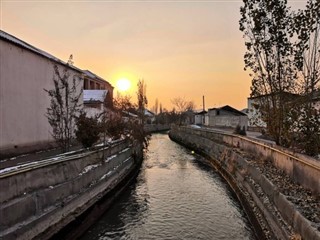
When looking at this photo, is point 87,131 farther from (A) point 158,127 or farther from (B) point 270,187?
(A) point 158,127

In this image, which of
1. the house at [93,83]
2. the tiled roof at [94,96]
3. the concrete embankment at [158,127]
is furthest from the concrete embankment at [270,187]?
the concrete embankment at [158,127]

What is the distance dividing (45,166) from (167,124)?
88.1 m

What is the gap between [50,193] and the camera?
10352 mm

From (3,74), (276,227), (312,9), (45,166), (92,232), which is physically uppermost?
(312,9)

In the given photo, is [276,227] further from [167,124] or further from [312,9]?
[167,124]

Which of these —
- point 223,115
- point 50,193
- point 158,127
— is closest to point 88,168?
point 50,193

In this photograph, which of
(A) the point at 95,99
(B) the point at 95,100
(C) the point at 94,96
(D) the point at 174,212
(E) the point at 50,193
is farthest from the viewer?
(C) the point at 94,96

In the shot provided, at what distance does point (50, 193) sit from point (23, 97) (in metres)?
8.37

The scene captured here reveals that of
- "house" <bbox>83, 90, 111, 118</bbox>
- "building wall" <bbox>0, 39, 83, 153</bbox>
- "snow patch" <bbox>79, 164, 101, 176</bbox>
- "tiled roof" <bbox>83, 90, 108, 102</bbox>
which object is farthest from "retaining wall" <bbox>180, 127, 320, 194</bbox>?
"tiled roof" <bbox>83, 90, 108, 102</bbox>

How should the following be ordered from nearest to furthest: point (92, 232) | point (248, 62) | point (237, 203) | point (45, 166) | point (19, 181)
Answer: point (19, 181)
point (45, 166)
point (92, 232)
point (237, 203)
point (248, 62)

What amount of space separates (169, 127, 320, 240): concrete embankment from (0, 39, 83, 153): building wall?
986 centimetres

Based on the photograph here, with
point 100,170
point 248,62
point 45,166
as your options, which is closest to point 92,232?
point 45,166

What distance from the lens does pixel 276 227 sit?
9133 mm

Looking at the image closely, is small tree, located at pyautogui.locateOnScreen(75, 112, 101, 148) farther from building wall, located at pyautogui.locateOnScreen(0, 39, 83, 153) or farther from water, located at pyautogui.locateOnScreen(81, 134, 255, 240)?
water, located at pyautogui.locateOnScreen(81, 134, 255, 240)
